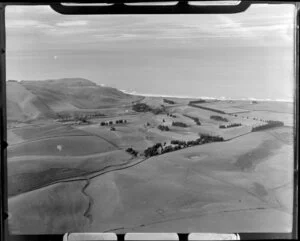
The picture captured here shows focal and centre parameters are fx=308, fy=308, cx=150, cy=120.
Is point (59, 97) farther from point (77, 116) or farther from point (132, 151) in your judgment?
point (132, 151)

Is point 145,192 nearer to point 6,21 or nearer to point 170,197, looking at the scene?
point 170,197

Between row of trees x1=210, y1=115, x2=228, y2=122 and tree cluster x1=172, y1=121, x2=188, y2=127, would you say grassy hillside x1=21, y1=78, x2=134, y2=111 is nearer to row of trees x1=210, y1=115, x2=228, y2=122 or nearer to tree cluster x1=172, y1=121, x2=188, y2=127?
tree cluster x1=172, y1=121, x2=188, y2=127

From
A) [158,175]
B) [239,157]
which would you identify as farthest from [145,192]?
[239,157]

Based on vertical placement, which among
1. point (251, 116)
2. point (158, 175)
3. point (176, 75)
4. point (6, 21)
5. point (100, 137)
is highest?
point (6, 21)

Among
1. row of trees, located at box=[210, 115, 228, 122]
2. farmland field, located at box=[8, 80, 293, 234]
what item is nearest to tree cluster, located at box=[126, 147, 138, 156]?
farmland field, located at box=[8, 80, 293, 234]

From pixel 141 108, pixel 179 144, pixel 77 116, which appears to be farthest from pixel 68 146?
pixel 179 144
